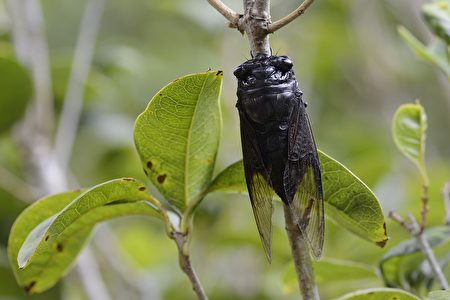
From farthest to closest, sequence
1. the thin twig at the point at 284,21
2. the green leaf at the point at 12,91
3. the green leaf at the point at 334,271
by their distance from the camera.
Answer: the green leaf at the point at 12,91, the green leaf at the point at 334,271, the thin twig at the point at 284,21

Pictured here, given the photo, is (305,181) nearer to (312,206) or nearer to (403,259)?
(312,206)

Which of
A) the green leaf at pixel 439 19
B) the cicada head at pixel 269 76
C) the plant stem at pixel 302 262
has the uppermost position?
the green leaf at pixel 439 19

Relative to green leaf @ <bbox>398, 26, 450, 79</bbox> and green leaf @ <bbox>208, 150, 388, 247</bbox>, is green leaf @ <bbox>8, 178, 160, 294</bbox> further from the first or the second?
green leaf @ <bbox>398, 26, 450, 79</bbox>

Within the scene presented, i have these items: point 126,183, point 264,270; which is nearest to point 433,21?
point 126,183

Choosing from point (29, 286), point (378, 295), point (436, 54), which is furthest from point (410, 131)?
point (29, 286)

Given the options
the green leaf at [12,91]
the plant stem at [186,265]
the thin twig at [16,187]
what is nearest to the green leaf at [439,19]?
the plant stem at [186,265]

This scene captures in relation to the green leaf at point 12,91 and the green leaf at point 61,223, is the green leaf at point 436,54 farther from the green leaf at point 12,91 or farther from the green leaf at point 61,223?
the green leaf at point 12,91
